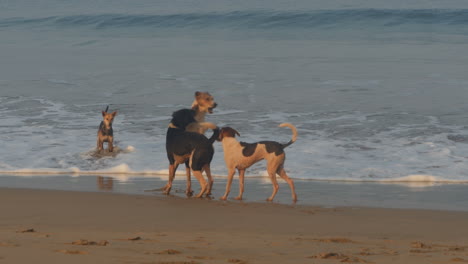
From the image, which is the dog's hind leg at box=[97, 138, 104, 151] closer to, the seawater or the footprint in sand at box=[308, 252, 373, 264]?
the seawater

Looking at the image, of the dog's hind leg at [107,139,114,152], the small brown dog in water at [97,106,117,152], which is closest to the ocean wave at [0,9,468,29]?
the small brown dog in water at [97,106,117,152]

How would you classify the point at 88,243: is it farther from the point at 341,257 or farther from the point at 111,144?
the point at 111,144

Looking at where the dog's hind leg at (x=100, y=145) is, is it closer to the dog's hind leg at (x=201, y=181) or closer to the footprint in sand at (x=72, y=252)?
the dog's hind leg at (x=201, y=181)

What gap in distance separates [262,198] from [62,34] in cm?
2736

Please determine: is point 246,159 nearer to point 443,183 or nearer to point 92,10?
point 443,183

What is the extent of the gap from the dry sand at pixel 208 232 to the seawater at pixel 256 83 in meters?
2.75

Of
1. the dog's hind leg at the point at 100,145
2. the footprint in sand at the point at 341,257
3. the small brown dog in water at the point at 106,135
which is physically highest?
the footprint in sand at the point at 341,257

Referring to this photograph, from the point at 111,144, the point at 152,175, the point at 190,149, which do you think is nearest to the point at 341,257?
the point at 190,149

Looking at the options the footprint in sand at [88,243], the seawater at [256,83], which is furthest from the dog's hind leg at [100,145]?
the footprint in sand at [88,243]

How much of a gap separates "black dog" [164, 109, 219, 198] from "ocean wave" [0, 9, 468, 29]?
25.5 metres

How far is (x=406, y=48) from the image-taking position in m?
28.4

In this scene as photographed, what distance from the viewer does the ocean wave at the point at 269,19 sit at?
115 ft

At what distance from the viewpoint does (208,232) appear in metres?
7.50

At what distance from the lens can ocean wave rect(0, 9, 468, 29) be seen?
115 feet
